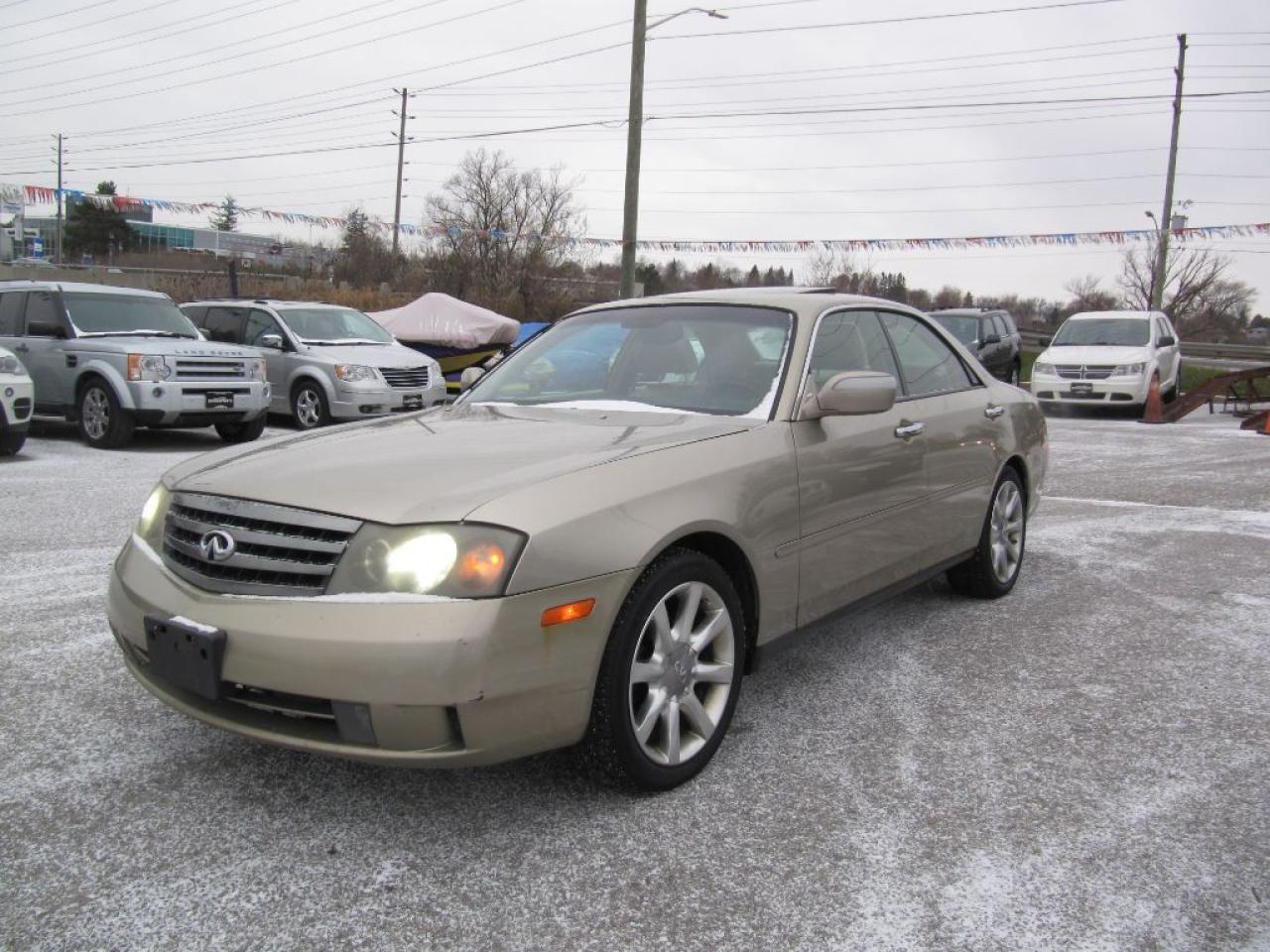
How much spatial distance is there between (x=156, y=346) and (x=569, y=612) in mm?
9376

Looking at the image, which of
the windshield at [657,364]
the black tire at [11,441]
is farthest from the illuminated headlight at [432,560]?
the black tire at [11,441]

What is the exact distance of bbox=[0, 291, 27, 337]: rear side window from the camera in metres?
11.1

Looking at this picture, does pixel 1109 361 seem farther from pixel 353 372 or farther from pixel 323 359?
pixel 323 359

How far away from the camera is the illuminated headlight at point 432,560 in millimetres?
2455

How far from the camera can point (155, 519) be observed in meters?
3.12

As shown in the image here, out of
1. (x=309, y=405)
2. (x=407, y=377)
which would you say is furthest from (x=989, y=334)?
(x=309, y=405)

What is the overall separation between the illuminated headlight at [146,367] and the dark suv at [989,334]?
1351cm

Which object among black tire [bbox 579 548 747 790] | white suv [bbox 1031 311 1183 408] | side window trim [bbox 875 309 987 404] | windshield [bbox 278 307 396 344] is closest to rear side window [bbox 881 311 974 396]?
side window trim [bbox 875 309 987 404]

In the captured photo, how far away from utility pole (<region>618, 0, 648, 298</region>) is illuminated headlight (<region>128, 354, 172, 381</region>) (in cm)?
957

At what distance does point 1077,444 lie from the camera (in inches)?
488

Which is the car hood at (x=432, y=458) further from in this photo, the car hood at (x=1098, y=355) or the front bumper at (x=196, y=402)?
the car hood at (x=1098, y=355)

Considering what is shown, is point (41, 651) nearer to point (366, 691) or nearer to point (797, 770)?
point (366, 691)

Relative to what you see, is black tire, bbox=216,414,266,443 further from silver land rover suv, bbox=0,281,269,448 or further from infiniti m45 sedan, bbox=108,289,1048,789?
infiniti m45 sedan, bbox=108,289,1048,789

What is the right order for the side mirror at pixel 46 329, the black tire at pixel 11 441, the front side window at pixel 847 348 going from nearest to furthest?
1. the front side window at pixel 847 348
2. the black tire at pixel 11 441
3. the side mirror at pixel 46 329
